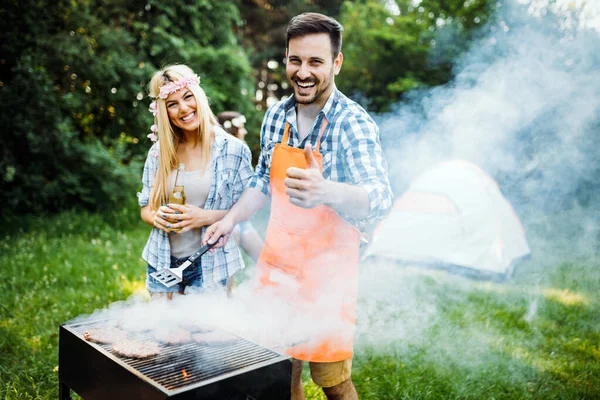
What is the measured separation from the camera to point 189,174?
9.02 ft

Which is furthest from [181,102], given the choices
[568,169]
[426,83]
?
[426,83]

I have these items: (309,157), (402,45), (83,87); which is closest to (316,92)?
(309,157)

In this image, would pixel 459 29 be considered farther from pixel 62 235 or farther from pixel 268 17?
pixel 62 235

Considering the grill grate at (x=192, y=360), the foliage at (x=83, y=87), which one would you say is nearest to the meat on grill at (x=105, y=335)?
the grill grate at (x=192, y=360)

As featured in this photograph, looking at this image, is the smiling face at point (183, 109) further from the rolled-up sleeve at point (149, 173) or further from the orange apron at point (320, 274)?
the orange apron at point (320, 274)

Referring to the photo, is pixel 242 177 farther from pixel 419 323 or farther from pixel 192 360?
pixel 419 323

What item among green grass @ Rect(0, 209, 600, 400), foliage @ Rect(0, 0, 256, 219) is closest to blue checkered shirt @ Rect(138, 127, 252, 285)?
green grass @ Rect(0, 209, 600, 400)

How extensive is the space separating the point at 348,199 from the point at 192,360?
87cm

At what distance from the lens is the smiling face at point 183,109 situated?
8.87 ft

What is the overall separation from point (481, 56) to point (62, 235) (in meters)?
7.37

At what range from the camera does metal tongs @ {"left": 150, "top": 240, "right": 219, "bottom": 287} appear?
8.00 feet

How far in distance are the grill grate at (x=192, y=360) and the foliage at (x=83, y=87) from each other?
20.4ft

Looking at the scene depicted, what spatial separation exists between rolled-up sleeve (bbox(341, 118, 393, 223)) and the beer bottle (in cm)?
97

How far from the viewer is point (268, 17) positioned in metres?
17.0
